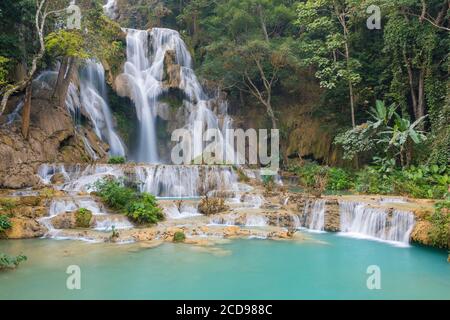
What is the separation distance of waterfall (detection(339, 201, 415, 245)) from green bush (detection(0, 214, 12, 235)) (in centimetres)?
833

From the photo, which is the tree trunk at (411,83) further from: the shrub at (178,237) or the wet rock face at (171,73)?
the shrub at (178,237)

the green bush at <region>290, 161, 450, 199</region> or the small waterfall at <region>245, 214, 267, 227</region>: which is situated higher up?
the green bush at <region>290, 161, 450, 199</region>

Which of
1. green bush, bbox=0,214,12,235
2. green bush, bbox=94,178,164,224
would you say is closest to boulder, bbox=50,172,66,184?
green bush, bbox=94,178,164,224

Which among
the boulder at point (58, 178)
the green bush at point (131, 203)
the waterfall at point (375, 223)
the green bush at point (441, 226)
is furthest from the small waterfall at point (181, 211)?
the green bush at point (441, 226)

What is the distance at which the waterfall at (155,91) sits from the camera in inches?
838

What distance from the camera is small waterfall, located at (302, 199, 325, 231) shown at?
10977 millimetres

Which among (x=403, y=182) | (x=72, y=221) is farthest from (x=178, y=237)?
(x=403, y=182)

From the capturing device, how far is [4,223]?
372 inches

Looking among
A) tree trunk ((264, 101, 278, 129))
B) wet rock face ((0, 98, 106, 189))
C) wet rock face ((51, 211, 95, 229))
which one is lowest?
wet rock face ((51, 211, 95, 229))

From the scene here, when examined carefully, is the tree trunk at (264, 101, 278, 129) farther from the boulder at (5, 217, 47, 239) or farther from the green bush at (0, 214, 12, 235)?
the green bush at (0, 214, 12, 235)

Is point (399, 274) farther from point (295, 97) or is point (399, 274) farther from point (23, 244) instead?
point (295, 97)

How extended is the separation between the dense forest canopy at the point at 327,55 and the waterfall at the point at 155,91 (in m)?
1.03

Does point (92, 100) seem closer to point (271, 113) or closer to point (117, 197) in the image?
point (271, 113)

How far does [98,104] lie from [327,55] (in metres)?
12.2
